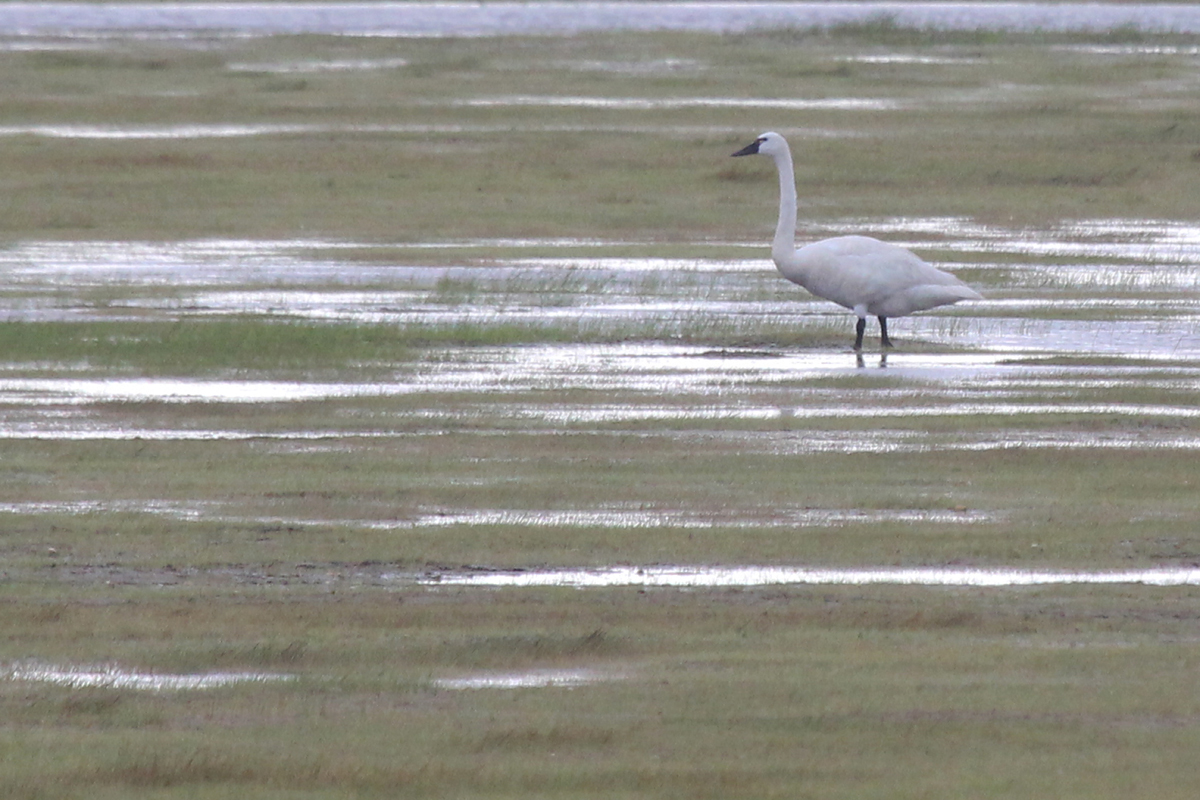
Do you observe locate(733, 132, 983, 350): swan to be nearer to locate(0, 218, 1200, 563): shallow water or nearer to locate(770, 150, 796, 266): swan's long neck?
locate(770, 150, 796, 266): swan's long neck

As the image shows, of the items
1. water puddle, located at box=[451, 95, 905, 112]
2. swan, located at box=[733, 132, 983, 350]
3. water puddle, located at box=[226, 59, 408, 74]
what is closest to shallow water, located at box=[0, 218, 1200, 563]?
swan, located at box=[733, 132, 983, 350]

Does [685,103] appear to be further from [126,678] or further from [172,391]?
[126,678]

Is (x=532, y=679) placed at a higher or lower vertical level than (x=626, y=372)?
higher

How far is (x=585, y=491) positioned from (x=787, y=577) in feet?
5.82

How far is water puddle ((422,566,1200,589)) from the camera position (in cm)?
848

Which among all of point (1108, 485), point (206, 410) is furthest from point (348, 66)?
point (1108, 485)

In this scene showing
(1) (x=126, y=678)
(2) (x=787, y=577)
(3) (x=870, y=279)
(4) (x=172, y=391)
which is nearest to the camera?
(1) (x=126, y=678)

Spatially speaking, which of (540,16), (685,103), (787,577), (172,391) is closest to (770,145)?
(172,391)

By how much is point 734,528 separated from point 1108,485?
1.90 m

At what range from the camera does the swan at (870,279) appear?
51.0ft

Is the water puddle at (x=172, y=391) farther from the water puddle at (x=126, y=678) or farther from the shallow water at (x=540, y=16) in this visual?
the shallow water at (x=540, y=16)

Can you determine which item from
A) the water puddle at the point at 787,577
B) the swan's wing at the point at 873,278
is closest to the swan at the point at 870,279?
the swan's wing at the point at 873,278

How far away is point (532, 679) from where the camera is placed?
7281mm

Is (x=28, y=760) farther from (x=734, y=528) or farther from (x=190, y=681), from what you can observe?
(x=734, y=528)
